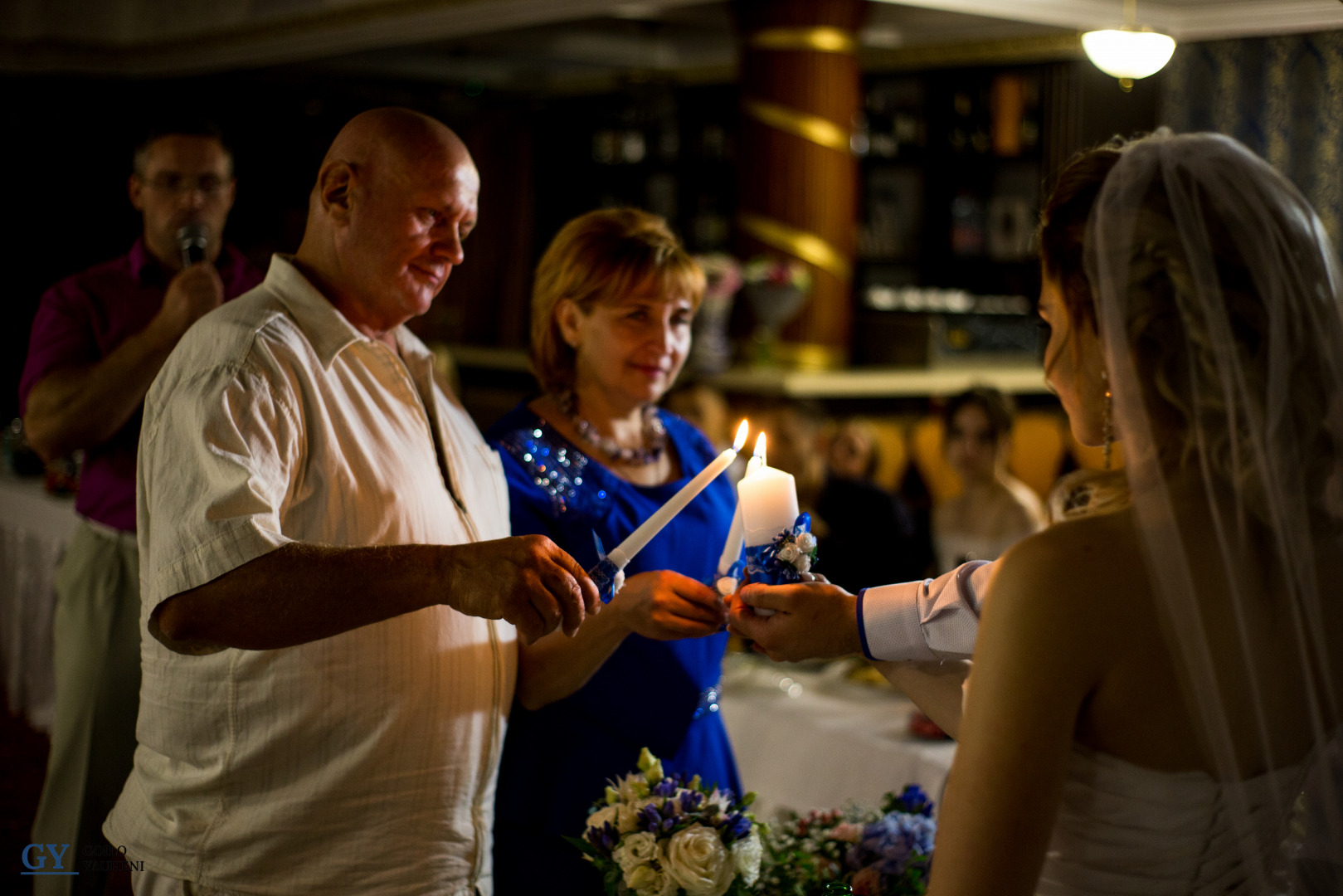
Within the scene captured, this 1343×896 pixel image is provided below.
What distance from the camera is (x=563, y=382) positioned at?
217 cm

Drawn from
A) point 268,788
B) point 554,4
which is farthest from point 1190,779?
point 554,4

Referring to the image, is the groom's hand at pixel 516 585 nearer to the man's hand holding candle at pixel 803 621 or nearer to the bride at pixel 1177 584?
the man's hand holding candle at pixel 803 621

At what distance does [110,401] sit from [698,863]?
4.18 feet

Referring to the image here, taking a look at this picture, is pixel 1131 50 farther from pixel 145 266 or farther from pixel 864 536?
pixel 145 266

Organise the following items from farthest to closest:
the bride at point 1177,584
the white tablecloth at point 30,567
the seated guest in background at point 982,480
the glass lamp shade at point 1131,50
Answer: the glass lamp shade at point 1131,50 → the white tablecloth at point 30,567 → the seated guest in background at point 982,480 → the bride at point 1177,584

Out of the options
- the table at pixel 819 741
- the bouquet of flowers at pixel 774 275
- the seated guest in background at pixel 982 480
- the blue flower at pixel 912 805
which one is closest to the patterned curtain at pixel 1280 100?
the bouquet of flowers at pixel 774 275

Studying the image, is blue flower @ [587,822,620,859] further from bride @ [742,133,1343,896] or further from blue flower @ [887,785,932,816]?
bride @ [742,133,1343,896]

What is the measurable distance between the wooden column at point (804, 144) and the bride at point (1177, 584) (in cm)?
562

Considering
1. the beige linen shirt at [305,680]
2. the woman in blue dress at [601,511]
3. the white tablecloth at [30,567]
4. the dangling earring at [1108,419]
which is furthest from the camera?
the white tablecloth at [30,567]

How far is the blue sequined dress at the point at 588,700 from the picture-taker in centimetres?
190

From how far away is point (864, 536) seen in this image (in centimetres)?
362

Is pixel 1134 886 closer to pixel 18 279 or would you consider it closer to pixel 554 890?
pixel 554 890

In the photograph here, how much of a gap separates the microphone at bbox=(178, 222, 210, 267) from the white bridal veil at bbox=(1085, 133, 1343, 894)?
1.50 meters

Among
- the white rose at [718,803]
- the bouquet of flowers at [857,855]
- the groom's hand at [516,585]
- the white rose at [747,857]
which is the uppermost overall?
the groom's hand at [516,585]
